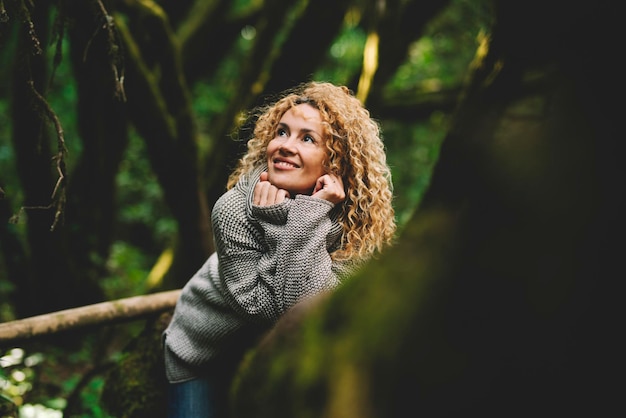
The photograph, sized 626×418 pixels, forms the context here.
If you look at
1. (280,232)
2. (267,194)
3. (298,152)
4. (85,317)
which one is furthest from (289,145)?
(85,317)

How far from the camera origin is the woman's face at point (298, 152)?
1.93 m

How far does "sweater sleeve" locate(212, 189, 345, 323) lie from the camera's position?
1.72m

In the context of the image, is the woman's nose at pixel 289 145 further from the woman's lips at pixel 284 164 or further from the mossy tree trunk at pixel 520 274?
the mossy tree trunk at pixel 520 274

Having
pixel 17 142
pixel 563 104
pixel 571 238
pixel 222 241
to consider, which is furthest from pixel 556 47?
pixel 17 142

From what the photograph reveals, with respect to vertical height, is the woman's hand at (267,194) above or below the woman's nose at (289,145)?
below

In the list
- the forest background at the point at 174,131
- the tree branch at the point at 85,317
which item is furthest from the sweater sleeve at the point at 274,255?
the tree branch at the point at 85,317

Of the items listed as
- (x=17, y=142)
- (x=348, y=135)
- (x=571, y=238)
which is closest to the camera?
(x=571, y=238)

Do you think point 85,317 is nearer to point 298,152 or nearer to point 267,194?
point 267,194

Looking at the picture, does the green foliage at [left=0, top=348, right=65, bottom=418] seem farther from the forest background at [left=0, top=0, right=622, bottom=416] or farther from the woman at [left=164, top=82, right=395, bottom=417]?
the woman at [left=164, top=82, right=395, bottom=417]

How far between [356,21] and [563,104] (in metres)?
5.84

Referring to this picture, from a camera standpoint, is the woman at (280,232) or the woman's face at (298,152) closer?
the woman at (280,232)

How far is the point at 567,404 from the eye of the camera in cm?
66

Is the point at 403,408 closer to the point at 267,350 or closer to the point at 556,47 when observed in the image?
the point at 267,350

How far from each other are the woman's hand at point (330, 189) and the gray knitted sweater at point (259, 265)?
4cm
